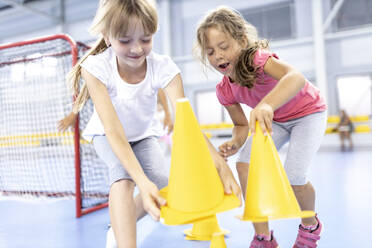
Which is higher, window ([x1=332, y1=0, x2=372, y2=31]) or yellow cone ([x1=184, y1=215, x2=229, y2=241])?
window ([x1=332, y1=0, x2=372, y2=31])

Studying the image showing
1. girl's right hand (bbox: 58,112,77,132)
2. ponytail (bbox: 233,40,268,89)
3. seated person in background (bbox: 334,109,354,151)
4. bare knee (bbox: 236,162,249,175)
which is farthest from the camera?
seated person in background (bbox: 334,109,354,151)

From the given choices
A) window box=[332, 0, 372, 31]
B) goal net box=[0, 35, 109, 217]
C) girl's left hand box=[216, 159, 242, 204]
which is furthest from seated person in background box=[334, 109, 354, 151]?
girl's left hand box=[216, 159, 242, 204]

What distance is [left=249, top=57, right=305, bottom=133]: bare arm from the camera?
3.05 feet

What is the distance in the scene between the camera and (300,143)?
1.25 m

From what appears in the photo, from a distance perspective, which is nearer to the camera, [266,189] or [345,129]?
[266,189]

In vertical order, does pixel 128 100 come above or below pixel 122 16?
below

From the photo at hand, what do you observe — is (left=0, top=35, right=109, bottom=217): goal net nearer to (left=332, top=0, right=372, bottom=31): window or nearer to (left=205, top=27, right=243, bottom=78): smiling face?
(left=205, top=27, right=243, bottom=78): smiling face

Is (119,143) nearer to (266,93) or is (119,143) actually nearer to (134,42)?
(134,42)

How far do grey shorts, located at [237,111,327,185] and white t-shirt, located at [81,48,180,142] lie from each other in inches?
18.2

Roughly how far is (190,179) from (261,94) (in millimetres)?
641

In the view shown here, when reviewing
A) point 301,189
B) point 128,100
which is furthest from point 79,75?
point 301,189

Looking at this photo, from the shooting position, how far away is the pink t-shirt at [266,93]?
4.20 feet

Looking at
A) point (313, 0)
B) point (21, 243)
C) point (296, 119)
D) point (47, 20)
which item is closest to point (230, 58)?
point (296, 119)

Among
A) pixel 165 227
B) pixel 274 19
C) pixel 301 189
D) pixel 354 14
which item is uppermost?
pixel 274 19
